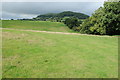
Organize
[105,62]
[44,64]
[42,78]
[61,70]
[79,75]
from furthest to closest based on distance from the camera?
[105,62] < [44,64] < [61,70] < [79,75] < [42,78]

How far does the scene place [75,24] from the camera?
59.8 metres

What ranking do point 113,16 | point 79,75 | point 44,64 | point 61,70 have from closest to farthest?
point 79,75
point 61,70
point 44,64
point 113,16

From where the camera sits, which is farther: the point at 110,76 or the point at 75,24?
the point at 75,24

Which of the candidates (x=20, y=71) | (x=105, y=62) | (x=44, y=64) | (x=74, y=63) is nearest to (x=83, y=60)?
(x=74, y=63)

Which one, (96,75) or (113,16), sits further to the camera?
(113,16)

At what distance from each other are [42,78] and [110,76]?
10.2 ft

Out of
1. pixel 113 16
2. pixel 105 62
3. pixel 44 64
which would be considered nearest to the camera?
pixel 44 64

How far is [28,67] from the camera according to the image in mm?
6020

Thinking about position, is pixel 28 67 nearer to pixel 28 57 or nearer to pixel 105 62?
pixel 28 57

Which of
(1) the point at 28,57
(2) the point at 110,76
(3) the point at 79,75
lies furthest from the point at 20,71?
(2) the point at 110,76

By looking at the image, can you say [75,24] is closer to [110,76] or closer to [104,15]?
[104,15]

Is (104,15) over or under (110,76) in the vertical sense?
over

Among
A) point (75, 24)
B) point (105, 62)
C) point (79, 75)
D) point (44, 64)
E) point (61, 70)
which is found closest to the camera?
point (79, 75)

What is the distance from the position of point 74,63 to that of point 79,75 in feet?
4.83
